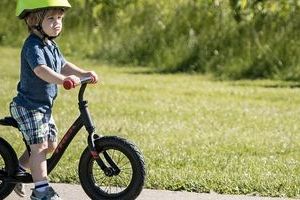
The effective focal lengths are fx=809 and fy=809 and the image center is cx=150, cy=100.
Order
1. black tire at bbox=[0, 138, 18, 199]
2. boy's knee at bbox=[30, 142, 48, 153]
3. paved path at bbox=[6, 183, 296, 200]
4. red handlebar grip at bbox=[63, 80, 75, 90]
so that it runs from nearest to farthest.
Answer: red handlebar grip at bbox=[63, 80, 75, 90] < boy's knee at bbox=[30, 142, 48, 153] < black tire at bbox=[0, 138, 18, 199] < paved path at bbox=[6, 183, 296, 200]

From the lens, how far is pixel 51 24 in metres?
5.15

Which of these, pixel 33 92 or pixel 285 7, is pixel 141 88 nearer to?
pixel 285 7

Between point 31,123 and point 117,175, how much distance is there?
0.66 meters

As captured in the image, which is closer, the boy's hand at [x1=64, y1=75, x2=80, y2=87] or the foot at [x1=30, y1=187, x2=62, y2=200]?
the boy's hand at [x1=64, y1=75, x2=80, y2=87]

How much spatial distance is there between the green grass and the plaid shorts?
1.11 m

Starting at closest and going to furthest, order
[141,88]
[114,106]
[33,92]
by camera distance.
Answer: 1. [33,92]
2. [114,106]
3. [141,88]

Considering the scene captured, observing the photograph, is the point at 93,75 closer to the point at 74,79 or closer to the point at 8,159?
the point at 74,79

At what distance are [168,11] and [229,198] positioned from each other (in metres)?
14.4

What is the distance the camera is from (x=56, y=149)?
208 inches

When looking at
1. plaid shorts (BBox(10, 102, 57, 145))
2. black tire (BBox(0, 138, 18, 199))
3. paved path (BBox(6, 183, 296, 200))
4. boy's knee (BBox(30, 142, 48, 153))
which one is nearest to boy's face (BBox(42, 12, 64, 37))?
plaid shorts (BBox(10, 102, 57, 145))

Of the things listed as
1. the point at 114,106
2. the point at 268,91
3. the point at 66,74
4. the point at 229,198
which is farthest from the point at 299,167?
the point at 268,91

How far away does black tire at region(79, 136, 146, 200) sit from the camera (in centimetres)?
516

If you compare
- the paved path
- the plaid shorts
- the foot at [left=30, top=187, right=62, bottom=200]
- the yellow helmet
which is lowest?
the paved path

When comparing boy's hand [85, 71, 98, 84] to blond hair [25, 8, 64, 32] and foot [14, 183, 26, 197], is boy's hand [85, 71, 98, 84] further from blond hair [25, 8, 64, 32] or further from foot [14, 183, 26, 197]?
foot [14, 183, 26, 197]
